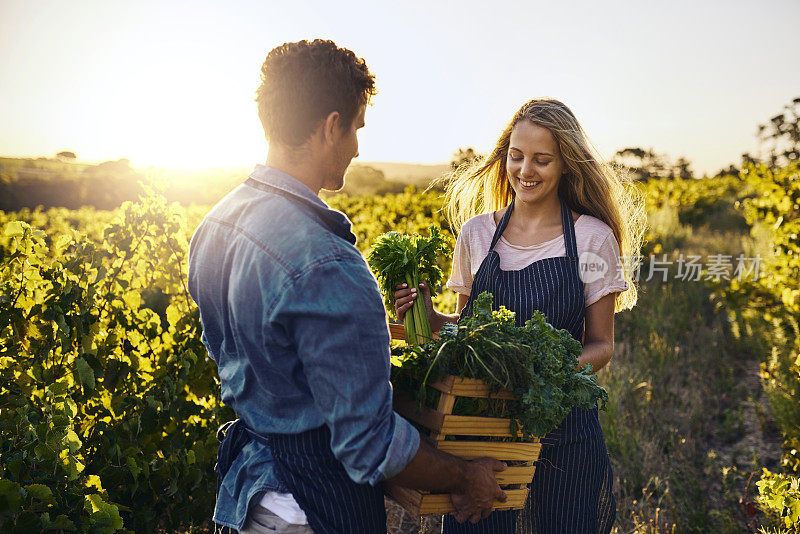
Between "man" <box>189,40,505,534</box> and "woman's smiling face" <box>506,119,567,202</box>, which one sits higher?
"woman's smiling face" <box>506,119,567,202</box>

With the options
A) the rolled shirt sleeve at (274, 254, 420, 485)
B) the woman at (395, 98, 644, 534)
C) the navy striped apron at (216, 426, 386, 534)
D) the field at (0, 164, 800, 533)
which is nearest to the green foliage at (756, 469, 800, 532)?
the field at (0, 164, 800, 533)

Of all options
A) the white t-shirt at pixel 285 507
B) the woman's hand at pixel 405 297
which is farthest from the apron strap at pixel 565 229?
the white t-shirt at pixel 285 507

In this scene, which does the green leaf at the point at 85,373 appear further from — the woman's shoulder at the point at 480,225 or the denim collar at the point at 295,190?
the woman's shoulder at the point at 480,225

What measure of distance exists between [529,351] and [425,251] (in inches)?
26.4

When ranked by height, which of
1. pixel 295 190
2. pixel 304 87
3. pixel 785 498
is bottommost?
pixel 785 498

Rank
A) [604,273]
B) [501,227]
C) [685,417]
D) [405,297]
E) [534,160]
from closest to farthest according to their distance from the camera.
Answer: [405,297]
[604,273]
[534,160]
[501,227]
[685,417]

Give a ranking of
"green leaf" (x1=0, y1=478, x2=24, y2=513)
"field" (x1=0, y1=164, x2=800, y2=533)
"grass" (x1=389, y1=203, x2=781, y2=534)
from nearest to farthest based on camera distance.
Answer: "green leaf" (x1=0, y1=478, x2=24, y2=513) → "field" (x1=0, y1=164, x2=800, y2=533) → "grass" (x1=389, y1=203, x2=781, y2=534)

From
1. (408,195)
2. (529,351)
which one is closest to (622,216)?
(529,351)

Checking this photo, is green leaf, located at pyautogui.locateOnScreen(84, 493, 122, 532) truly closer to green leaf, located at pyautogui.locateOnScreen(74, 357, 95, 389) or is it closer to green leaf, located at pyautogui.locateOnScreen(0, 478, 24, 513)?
green leaf, located at pyautogui.locateOnScreen(0, 478, 24, 513)

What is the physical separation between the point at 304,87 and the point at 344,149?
7.0 inches

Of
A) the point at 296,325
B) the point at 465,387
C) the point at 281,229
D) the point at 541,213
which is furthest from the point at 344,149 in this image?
the point at 541,213

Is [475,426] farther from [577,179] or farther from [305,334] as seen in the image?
[577,179]

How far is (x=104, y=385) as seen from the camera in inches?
105

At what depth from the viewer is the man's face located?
1442 millimetres
